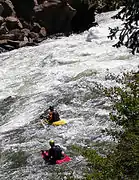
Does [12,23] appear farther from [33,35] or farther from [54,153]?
[54,153]

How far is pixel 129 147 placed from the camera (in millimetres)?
5777

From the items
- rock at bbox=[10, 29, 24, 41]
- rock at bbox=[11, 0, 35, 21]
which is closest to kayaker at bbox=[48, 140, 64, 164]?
rock at bbox=[10, 29, 24, 41]

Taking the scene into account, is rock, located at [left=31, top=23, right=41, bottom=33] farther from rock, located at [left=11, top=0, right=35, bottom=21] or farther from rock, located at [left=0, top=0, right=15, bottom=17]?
rock, located at [left=0, top=0, right=15, bottom=17]

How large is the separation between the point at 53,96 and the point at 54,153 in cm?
509

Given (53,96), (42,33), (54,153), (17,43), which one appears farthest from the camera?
(42,33)

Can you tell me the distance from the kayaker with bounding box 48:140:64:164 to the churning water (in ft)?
0.74

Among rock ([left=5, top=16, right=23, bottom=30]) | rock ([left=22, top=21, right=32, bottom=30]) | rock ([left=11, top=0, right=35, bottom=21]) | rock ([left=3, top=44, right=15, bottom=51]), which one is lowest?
rock ([left=3, top=44, right=15, bottom=51])

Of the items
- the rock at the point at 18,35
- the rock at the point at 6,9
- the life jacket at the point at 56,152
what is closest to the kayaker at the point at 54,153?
the life jacket at the point at 56,152

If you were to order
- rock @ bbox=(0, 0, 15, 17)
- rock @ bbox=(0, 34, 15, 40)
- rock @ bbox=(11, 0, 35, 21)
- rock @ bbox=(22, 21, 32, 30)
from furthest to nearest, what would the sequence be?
rock @ bbox=(11, 0, 35, 21) → rock @ bbox=(0, 0, 15, 17) → rock @ bbox=(22, 21, 32, 30) → rock @ bbox=(0, 34, 15, 40)

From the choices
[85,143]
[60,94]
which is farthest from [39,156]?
[60,94]

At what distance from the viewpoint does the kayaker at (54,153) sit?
1041 centimetres

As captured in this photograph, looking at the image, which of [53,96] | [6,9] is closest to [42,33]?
[6,9]

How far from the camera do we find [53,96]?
15305 mm

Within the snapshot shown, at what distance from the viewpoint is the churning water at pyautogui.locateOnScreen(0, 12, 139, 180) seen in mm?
10930
